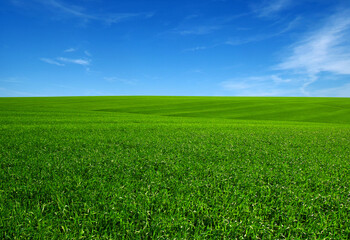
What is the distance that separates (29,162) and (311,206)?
611cm

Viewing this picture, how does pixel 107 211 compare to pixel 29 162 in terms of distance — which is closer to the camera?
pixel 107 211

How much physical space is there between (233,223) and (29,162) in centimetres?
505

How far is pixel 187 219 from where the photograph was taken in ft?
9.07

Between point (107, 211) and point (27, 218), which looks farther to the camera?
point (107, 211)

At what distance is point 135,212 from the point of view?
114 inches

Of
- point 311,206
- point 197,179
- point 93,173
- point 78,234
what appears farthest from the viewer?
point 93,173

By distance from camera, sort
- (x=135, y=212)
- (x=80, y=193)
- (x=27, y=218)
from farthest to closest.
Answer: (x=80, y=193) < (x=135, y=212) < (x=27, y=218)

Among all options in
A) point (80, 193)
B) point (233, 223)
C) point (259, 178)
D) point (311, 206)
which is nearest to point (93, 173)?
point (80, 193)

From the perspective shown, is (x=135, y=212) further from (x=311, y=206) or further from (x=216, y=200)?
(x=311, y=206)

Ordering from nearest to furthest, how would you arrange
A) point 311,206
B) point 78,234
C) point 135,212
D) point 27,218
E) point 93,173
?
1. point 78,234
2. point 27,218
3. point 135,212
4. point 311,206
5. point 93,173

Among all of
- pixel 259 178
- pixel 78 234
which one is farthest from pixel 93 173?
pixel 259 178

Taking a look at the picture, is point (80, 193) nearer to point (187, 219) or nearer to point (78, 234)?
point (78, 234)

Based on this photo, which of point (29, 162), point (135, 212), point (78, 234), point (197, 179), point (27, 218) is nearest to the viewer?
point (78, 234)

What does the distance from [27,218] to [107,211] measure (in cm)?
101
